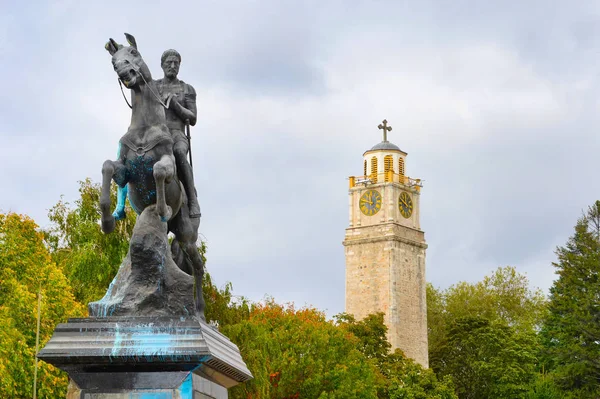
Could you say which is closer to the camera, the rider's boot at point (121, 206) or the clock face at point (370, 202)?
the rider's boot at point (121, 206)

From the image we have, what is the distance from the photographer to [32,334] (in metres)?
32.8

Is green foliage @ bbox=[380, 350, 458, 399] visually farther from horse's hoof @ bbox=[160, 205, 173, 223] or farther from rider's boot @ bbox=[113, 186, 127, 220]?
horse's hoof @ bbox=[160, 205, 173, 223]

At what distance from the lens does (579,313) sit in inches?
2488

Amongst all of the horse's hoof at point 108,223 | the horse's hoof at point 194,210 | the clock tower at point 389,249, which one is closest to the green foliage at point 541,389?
the clock tower at point 389,249

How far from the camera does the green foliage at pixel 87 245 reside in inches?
1597

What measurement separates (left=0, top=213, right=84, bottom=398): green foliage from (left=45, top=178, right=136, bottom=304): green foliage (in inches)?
125

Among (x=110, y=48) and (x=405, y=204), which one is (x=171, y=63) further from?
(x=405, y=204)

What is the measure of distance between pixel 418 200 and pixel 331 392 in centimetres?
6715

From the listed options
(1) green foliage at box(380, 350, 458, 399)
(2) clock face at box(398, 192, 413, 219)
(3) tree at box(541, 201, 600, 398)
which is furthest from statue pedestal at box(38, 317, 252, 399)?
(2) clock face at box(398, 192, 413, 219)

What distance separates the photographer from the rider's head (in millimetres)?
15250

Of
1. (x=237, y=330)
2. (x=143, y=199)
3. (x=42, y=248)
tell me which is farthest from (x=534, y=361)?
(x=143, y=199)

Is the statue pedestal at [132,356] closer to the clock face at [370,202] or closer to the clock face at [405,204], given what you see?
the clock face at [370,202]

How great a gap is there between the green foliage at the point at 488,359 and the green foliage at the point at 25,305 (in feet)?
173

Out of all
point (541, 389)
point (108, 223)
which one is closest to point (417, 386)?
point (541, 389)
